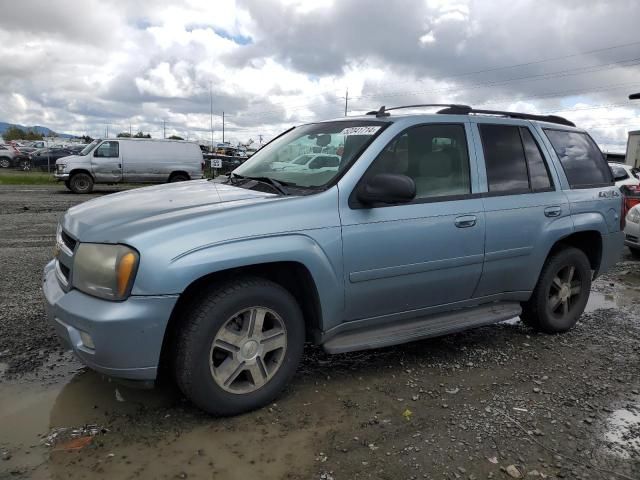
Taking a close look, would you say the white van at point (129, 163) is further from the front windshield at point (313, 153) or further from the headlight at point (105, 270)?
the headlight at point (105, 270)

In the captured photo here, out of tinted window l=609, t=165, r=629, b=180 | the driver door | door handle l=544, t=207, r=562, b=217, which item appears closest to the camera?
door handle l=544, t=207, r=562, b=217

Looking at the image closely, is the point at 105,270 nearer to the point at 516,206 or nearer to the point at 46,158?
the point at 516,206

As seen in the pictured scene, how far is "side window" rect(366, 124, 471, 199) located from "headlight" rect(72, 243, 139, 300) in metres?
1.64

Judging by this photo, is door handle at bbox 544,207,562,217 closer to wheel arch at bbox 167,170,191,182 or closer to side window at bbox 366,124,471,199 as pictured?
side window at bbox 366,124,471,199

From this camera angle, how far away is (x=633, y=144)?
79.4 feet

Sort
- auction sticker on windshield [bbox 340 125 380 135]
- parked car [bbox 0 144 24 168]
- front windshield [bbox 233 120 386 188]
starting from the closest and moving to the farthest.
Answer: front windshield [bbox 233 120 386 188] → auction sticker on windshield [bbox 340 125 380 135] → parked car [bbox 0 144 24 168]

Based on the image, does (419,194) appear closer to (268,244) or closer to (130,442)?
(268,244)

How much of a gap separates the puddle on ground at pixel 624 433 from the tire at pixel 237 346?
6.13ft

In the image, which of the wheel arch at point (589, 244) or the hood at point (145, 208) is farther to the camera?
the wheel arch at point (589, 244)

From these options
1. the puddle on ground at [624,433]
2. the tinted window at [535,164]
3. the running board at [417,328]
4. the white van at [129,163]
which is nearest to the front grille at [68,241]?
the running board at [417,328]

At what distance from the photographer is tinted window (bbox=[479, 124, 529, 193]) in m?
4.07

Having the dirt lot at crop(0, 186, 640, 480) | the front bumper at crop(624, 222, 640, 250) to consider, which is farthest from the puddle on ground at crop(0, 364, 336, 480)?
the front bumper at crop(624, 222, 640, 250)

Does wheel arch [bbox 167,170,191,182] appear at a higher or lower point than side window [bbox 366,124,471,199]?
lower

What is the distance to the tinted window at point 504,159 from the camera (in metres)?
4.07
